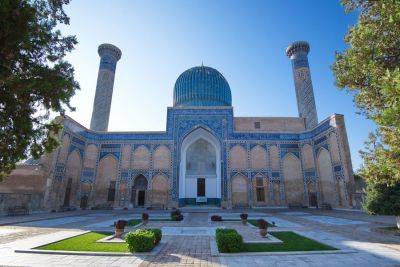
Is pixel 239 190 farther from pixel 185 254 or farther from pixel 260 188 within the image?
pixel 185 254

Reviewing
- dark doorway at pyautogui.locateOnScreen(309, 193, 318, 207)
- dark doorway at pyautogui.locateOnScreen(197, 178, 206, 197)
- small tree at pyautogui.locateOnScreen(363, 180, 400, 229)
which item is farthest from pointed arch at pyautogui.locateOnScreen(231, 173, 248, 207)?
small tree at pyautogui.locateOnScreen(363, 180, 400, 229)

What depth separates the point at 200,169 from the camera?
24109mm

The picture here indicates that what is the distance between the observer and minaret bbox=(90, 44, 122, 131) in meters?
23.8

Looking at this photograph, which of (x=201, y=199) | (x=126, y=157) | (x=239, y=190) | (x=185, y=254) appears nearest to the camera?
(x=185, y=254)

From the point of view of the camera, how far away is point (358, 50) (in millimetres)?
4238

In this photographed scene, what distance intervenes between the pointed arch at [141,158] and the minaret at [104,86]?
16.8ft

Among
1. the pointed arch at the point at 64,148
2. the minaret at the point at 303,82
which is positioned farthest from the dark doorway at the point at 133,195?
the minaret at the point at 303,82

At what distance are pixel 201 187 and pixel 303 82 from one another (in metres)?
15.0

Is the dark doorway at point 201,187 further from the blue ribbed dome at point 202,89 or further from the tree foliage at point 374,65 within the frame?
the tree foliage at point 374,65

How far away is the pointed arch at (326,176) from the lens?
1755cm

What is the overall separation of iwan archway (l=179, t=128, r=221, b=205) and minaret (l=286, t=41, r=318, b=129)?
954 cm

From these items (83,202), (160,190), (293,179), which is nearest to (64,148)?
(83,202)

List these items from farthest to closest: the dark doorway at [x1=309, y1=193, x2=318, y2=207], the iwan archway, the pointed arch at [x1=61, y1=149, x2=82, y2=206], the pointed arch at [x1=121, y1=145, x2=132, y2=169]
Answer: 1. the iwan archway
2. the pointed arch at [x1=121, y1=145, x2=132, y2=169]
3. the dark doorway at [x1=309, y1=193, x2=318, y2=207]
4. the pointed arch at [x1=61, y1=149, x2=82, y2=206]

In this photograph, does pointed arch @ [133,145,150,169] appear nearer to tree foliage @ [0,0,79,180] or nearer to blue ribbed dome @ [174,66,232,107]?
blue ribbed dome @ [174,66,232,107]
